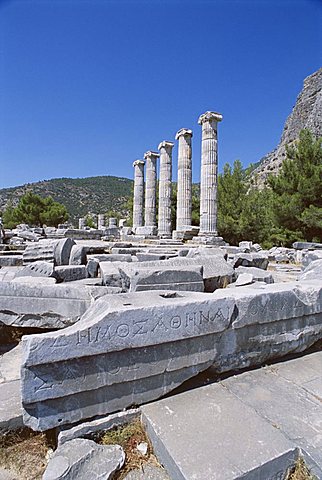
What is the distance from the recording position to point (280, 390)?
8.05 ft

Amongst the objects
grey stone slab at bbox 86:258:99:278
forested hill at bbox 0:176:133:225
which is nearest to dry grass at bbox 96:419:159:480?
grey stone slab at bbox 86:258:99:278

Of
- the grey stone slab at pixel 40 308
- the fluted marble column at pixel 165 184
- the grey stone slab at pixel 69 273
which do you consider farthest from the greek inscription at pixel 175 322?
the fluted marble column at pixel 165 184

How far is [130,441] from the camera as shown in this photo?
79.9 inches

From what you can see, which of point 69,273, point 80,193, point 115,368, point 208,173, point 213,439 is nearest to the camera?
point 213,439

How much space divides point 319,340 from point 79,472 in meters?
2.85

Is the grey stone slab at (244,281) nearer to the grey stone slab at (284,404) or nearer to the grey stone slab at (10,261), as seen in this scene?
the grey stone slab at (284,404)

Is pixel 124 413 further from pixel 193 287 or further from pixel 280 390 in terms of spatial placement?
pixel 193 287

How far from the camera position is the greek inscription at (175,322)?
228cm

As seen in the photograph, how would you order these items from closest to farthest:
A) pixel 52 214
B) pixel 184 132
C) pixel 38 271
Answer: pixel 38 271 < pixel 184 132 < pixel 52 214

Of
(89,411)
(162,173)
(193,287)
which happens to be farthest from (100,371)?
(162,173)

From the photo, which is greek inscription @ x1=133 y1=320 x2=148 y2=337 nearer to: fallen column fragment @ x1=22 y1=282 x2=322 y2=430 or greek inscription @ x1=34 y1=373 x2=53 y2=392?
fallen column fragment @ x1=22 y1=282 x2=322 y2=430

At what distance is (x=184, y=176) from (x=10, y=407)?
1760 centimetres

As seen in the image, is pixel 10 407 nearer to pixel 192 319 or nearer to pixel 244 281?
pixel 192 319

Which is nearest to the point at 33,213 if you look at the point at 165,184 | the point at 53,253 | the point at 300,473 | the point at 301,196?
the point at 165,184
